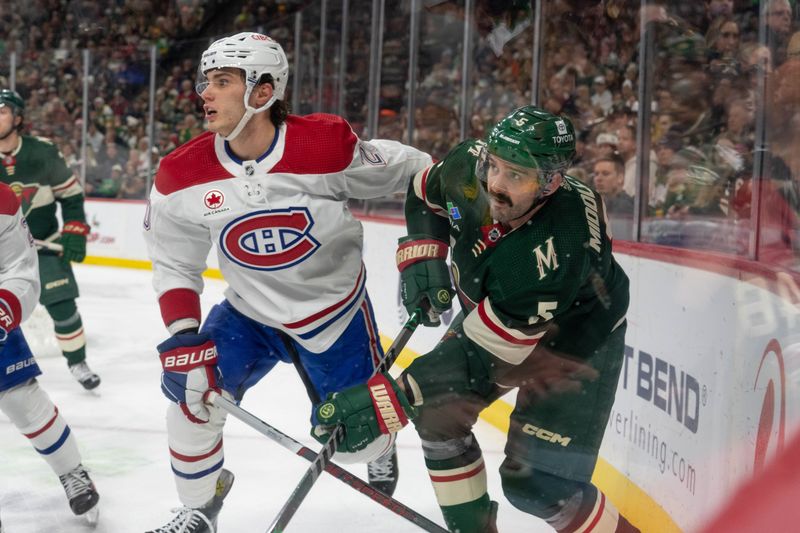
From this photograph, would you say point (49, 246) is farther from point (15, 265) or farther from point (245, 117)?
point (245, 117)

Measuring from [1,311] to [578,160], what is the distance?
6.40 feet

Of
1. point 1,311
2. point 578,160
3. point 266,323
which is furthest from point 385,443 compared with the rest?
point 578,160

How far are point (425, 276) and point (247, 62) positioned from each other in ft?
2.02

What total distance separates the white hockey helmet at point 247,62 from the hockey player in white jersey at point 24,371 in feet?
1.89

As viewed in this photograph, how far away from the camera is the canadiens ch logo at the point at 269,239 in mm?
2043

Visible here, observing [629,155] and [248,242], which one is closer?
[248,242]

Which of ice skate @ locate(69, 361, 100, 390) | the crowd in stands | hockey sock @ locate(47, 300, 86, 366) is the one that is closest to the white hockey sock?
the crowd in stands

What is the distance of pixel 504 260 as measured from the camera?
1601mm

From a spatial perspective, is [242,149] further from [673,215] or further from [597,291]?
[673,215]

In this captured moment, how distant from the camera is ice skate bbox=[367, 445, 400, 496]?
2504 mm

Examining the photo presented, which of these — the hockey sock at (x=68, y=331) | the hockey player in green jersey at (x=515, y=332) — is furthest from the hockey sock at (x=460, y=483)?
the hockey sock at (x=68, y=331)

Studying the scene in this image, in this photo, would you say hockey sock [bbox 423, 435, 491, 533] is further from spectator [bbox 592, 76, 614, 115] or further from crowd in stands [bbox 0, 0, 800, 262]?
spectator [bbox 592, 76, 614, 115]

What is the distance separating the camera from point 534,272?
1.54 metres

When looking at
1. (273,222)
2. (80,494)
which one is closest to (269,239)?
(273,222)
